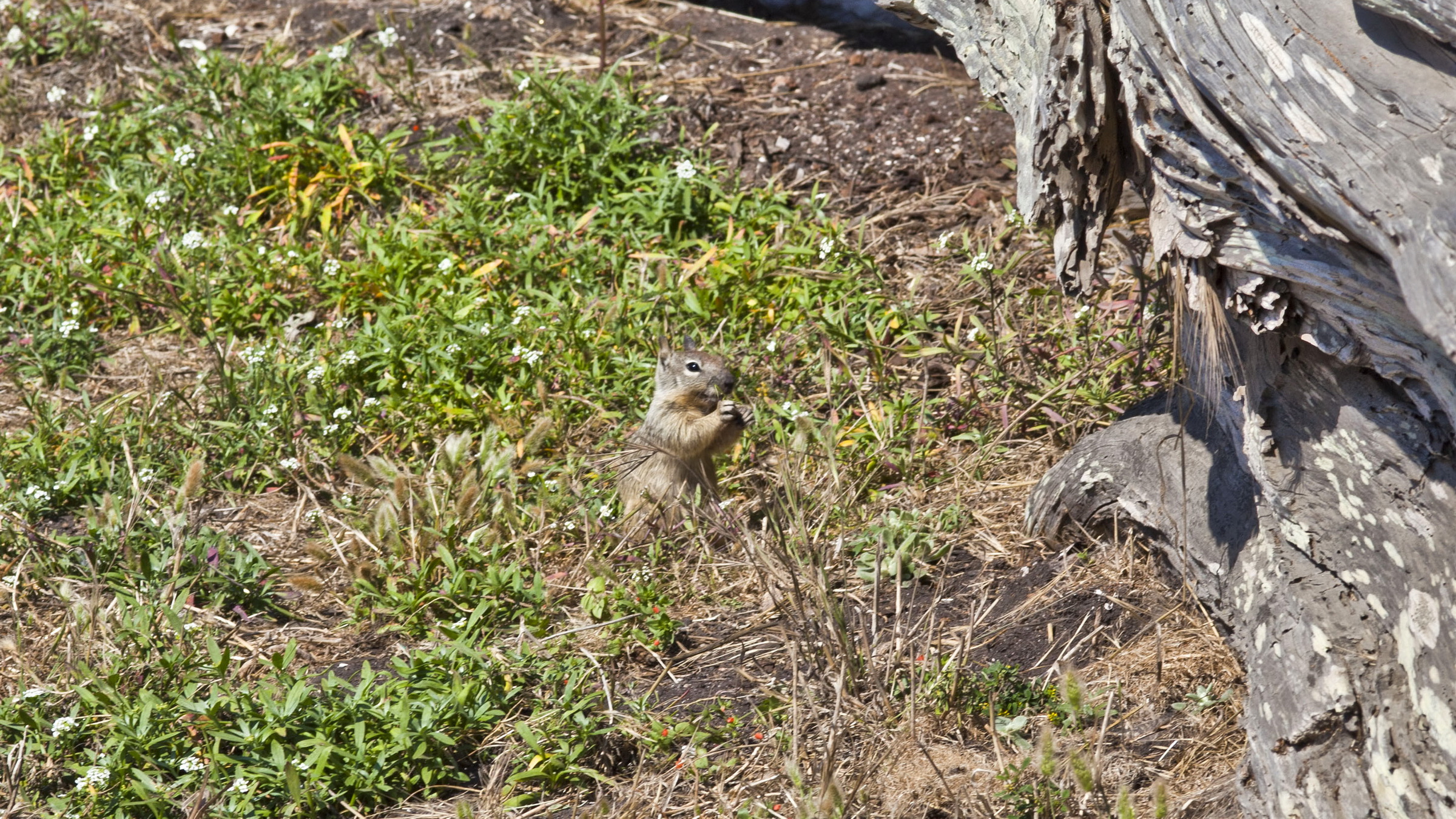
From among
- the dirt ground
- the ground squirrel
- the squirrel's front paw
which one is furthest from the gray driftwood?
the ground squirrel

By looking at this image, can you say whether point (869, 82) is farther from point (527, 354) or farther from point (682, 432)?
point (682, 432)

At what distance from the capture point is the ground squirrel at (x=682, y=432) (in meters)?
4.78

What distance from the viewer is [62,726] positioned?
346 centimetres

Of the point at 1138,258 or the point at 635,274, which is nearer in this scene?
the point at 1138,258

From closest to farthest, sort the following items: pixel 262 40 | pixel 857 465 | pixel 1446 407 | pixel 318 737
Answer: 1. pixel 1446 407
2. pixel 318 737
3. pixel 857 465
4. pixel 262 40

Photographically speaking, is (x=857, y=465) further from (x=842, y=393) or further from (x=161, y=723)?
(x=161, y=723)

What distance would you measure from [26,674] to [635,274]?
3.05m

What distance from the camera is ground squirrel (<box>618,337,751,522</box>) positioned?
478cm

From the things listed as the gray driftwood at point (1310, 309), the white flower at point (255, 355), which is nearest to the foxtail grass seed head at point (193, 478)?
the white flower at point (255, 355)

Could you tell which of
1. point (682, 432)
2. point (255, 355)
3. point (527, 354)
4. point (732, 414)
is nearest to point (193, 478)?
point (255, 355)

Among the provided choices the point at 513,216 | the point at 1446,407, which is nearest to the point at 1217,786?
the point at 1446,407

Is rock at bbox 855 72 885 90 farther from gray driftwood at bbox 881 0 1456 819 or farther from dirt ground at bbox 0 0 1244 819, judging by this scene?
gray driftwood at bbox 881 0 1456 819

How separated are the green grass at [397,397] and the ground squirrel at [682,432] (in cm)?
18

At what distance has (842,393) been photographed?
17.1ft
